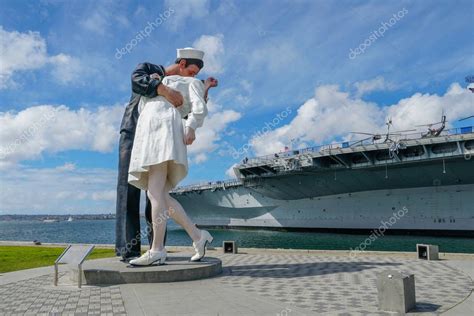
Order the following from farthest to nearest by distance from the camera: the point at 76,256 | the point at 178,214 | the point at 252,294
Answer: the point at 178,214, the point at 76,256, the point at 252,294

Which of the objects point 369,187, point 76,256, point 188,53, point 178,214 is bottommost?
point 76,256

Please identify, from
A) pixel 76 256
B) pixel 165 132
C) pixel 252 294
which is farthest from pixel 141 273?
pixel 165 132

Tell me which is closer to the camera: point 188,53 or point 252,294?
point 252,294

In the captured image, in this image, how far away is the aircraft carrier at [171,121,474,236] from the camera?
31797 millimetres

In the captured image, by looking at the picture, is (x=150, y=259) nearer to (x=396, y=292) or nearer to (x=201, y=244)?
(x=201, y=244)

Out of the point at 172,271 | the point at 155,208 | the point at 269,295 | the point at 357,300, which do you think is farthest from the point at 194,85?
the point at 357,300

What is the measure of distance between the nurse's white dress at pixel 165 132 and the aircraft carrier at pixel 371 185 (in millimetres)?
25506

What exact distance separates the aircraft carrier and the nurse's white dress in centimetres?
2551

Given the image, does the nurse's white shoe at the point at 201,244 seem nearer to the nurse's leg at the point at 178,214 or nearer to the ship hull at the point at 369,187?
the nurse's leg at the point at 178,214

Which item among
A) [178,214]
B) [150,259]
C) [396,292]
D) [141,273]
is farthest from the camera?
[178,214]

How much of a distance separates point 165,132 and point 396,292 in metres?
5.39

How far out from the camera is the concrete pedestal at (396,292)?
6.00 metres

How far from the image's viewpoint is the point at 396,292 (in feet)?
19.9

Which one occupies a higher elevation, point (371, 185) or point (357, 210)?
point (371, 185)
